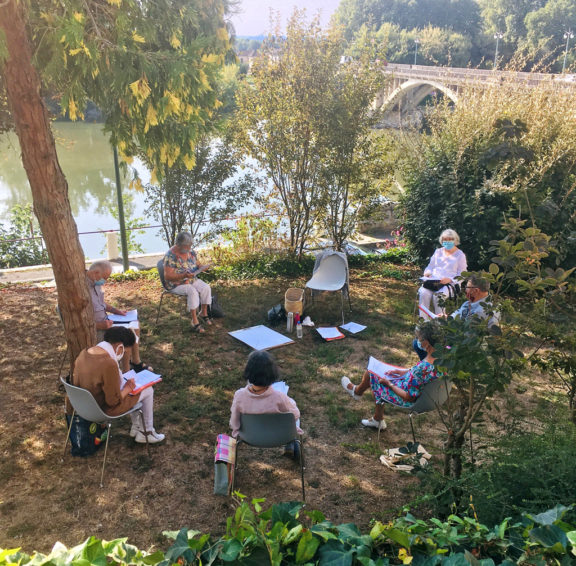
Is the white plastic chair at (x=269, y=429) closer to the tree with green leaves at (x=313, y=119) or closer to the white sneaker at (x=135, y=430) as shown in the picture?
the white sneaker at (x=135, y=430)

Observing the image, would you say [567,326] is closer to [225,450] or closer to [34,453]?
[225,450]

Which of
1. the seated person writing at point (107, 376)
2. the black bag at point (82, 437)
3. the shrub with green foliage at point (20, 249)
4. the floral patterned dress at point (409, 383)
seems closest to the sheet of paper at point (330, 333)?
the floral patterned dress at point (409, 383)

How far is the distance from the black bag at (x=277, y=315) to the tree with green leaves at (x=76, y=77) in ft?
7.61

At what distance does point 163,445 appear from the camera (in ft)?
11.9

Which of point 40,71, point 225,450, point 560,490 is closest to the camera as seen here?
point 560,490

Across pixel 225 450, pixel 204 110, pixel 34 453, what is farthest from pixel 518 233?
pixel 34 453

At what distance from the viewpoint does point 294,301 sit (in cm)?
572

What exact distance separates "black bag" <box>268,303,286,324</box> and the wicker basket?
147mm

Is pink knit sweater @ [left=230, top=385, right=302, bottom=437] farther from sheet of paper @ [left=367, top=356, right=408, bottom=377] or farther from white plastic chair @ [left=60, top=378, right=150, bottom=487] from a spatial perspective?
sheet of paper @ [left=367, top=356, right=408, bottom=377]

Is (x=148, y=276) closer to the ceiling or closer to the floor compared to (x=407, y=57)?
closer to the floor

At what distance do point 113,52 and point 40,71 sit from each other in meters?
0.67

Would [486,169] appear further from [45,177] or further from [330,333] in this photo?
[45,177]

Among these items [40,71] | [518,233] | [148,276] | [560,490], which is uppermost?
[40,71]

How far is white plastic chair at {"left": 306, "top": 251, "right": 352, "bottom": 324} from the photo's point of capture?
614 cm
